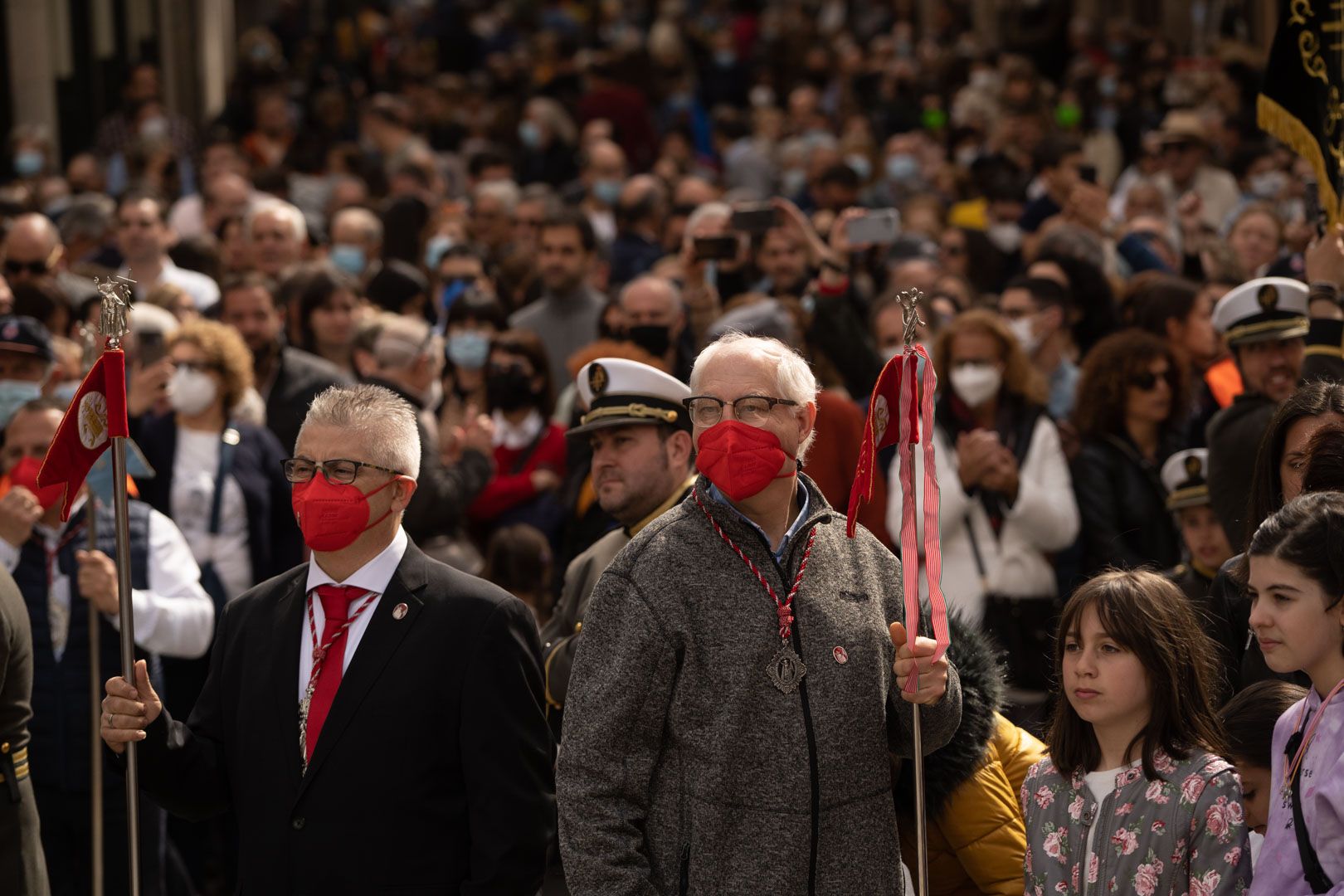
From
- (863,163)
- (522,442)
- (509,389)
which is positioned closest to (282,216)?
(509,389)

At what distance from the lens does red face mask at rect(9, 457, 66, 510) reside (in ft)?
22.4

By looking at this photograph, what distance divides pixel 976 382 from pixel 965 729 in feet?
12.1

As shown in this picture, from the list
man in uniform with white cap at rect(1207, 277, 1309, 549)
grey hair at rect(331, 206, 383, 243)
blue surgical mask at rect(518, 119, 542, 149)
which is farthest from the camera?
blue surgical mask at rect(518, 119, 542, 149)

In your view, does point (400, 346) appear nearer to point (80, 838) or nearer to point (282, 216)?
point (80, 838)

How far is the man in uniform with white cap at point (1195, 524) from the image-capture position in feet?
22.6

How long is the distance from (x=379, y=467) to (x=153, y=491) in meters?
3.45

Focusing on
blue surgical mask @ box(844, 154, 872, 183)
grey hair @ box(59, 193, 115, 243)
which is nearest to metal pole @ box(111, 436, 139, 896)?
grey hair @ box(59, 193, 115, 243)

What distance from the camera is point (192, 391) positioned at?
807 cm

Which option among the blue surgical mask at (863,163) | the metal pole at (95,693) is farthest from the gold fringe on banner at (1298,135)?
the blue surgical mask at (863,163)

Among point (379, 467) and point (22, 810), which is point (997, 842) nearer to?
point (379, 467)

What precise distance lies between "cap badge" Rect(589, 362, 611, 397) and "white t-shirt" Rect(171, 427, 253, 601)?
8.40ft

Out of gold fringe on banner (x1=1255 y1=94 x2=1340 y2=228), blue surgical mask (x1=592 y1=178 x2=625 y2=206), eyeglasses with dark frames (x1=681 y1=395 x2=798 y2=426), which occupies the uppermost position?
gold fringe on banner (x1=1255 y1=94 x2=1340 y2=228)

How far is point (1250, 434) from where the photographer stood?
6582mm

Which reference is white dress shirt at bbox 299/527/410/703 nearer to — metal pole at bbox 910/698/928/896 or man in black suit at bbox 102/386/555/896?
man in black suit at bbox 102/386/555/896
